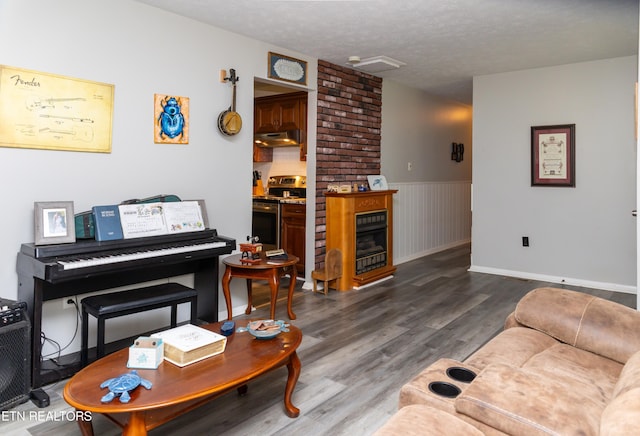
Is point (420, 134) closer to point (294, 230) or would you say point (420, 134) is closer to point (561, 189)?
point (561, 189)

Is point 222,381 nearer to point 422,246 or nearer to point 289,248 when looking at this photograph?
point 289,248

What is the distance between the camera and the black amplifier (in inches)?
85.5

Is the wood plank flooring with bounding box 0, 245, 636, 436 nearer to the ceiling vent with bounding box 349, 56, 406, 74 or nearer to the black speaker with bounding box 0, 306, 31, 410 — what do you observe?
the black speaker with bounding box 0, 306, 31, 410

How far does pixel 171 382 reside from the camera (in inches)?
67.1

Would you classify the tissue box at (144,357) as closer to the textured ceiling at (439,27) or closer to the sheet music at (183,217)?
the sheet music at (183,217)

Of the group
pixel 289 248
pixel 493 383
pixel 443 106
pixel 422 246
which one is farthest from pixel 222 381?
pixel 443 106

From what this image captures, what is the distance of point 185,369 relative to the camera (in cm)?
183

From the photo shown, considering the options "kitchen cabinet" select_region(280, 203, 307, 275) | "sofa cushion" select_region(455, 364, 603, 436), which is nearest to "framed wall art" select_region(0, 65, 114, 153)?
"kitchen cabinet" select_region(280, 203, 307, 275)

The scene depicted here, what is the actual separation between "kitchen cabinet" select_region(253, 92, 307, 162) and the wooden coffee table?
135 inches

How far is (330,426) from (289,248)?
3.07m

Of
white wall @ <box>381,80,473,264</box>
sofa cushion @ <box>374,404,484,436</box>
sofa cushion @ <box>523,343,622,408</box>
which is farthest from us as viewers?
white wall @ <box>381,80,473,264</box>

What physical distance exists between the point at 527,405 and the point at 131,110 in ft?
9.57

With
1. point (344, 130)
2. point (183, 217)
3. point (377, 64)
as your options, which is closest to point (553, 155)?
point (377, 64)

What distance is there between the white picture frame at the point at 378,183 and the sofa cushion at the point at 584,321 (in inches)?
123
